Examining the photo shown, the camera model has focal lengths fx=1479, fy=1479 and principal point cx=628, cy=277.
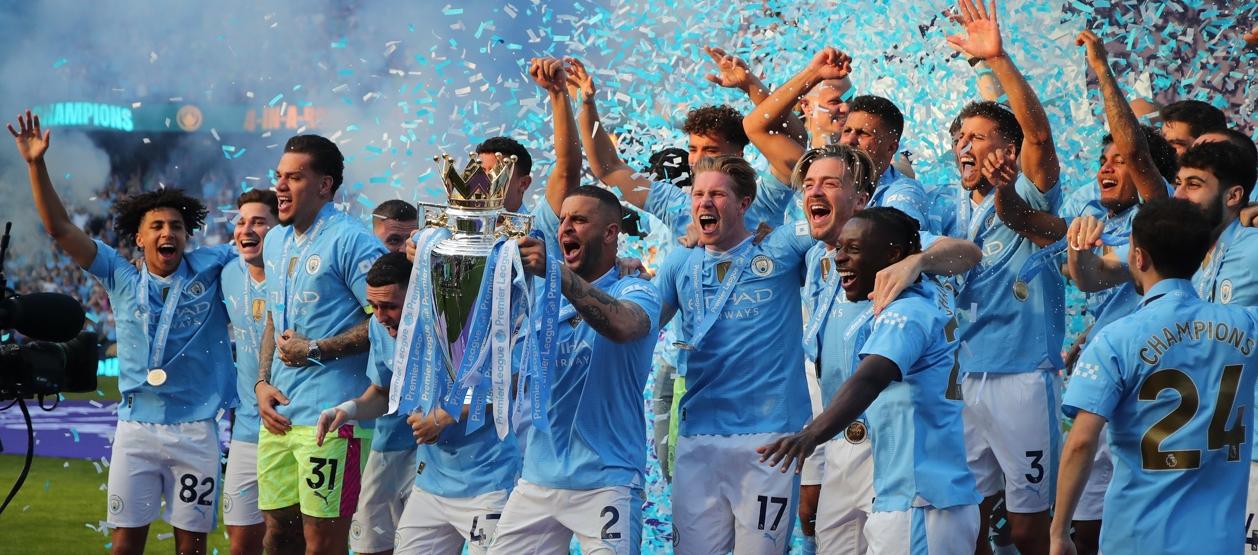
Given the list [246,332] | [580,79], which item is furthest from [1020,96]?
[246,332]

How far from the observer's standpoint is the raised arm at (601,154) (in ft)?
20.6

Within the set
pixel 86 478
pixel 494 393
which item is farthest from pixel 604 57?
pixel 494 393

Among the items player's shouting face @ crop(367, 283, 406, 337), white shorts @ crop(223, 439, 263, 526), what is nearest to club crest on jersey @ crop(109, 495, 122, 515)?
white shorts @ crop(223, 439, 263, 526)

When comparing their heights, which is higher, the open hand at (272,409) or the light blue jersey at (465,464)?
the open hand at (272,409)

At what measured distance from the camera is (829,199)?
5.39 meters

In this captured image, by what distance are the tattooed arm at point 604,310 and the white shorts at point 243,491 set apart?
2681 millimetres

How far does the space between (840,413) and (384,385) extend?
7.61ft

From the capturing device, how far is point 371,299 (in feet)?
19.2

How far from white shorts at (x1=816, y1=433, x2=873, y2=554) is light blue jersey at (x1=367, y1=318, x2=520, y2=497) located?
1.17 meters

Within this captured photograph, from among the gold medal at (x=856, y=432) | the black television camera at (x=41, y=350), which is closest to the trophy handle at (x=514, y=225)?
the black television camera at (x=41, y=350)

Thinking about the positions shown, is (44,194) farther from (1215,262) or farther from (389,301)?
(1215,262)

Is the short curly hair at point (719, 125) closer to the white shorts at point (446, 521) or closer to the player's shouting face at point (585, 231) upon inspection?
the player's shouting face at point (585, 231)

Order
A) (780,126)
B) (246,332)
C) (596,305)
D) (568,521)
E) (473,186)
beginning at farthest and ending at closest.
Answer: (246,332) < (780,126) < (568,521) < (596,305) < (473,186)

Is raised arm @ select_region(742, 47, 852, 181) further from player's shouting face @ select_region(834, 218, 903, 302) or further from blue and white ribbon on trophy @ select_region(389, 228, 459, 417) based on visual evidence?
blue and white ribbon on trophy @ select_region(389, 228, 459, 417)
